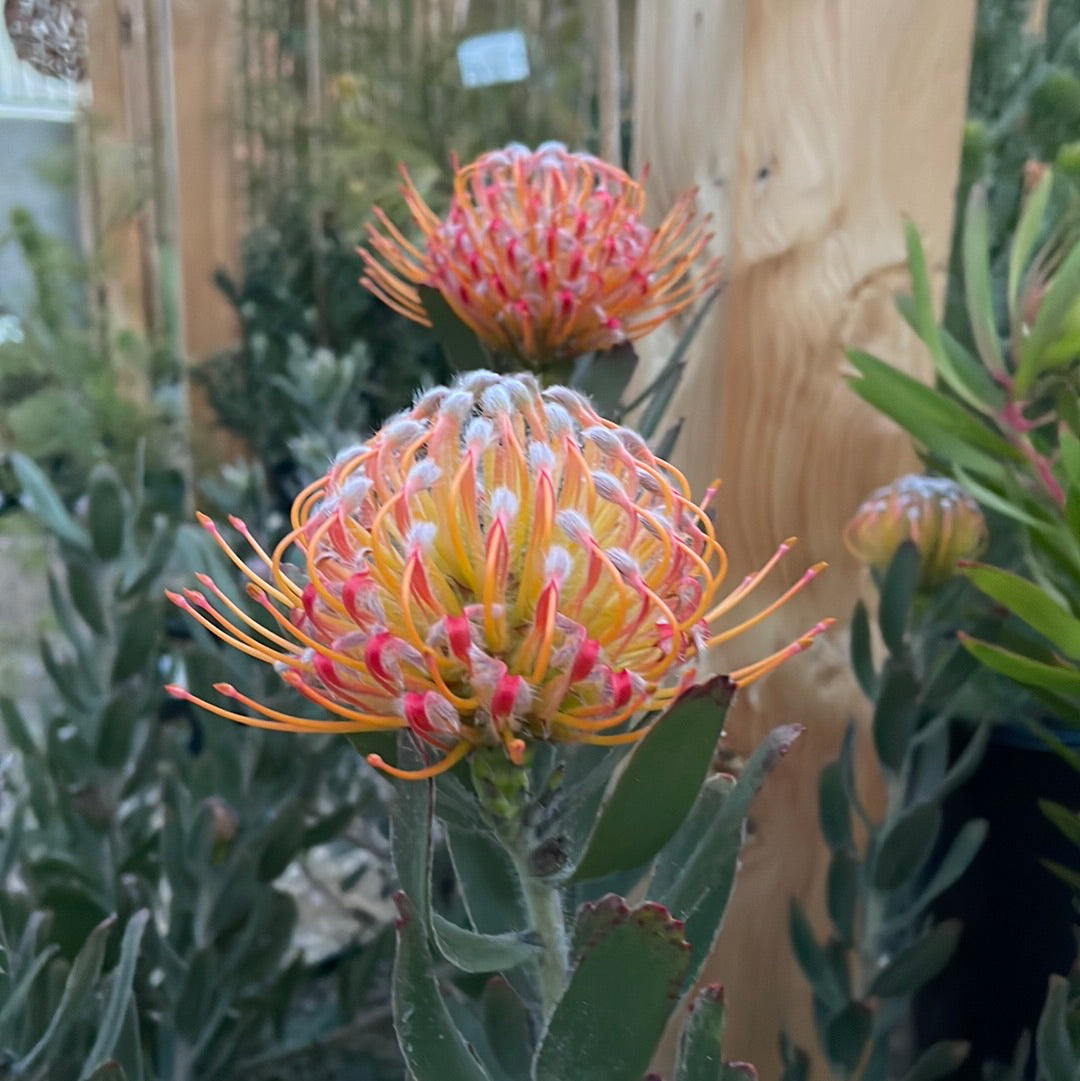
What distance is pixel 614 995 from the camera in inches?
9.6

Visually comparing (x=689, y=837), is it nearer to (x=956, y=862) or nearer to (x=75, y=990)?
(x=75, y=990)

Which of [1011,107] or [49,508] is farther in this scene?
[1011,107]

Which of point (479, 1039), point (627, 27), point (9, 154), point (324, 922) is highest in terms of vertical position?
point (627, 27)

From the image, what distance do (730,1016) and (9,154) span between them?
1.21m

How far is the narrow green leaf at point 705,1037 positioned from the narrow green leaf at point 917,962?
0.39 meters

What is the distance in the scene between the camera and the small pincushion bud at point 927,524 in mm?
580

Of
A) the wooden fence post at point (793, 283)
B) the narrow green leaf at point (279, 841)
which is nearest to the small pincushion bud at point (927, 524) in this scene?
the wooden fence post at point (793, 283)

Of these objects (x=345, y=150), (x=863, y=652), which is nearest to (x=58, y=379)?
(x=345, y=150)

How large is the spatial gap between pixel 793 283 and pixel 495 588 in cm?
53

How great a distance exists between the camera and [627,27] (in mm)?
1114

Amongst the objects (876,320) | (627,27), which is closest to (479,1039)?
(876,320)

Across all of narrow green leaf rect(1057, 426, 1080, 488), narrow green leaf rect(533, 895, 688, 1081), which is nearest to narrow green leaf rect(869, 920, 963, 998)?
narrow green leaf rect(1057, 426, 1080, 488)

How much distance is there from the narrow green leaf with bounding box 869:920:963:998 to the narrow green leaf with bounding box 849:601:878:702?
0.52 feet

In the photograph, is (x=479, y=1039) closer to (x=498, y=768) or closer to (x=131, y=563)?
(x=498, y=768)
